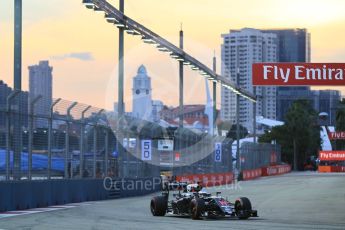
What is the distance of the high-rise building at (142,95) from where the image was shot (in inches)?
1661

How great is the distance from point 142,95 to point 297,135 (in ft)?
213

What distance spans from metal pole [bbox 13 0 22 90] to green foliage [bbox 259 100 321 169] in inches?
3347

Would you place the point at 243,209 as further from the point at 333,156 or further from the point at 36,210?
the point at 333,156

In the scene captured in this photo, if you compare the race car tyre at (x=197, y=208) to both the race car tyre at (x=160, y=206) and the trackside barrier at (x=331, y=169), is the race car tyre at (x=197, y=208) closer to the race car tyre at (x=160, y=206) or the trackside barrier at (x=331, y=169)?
the race car tyre at (x=160, y=206)

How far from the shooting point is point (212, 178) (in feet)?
154

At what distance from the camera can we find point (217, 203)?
61.8ft

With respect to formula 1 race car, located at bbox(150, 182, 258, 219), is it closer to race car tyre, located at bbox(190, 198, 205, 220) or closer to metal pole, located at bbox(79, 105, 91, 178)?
race car tyre, located at bbox(190, 198, 205, 220)

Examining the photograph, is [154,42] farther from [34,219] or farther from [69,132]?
[34,219]

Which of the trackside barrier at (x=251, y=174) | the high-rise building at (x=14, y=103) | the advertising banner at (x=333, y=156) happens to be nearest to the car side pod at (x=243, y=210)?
the high-rise building at (x=14, y=103)

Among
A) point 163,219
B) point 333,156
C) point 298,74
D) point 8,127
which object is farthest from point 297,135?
point 163,219

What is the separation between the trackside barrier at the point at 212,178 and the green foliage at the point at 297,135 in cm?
5315

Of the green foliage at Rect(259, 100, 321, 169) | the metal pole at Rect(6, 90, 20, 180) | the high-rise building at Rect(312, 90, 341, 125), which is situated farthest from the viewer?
the green foliage at Rect(259, 100, 321, 169)

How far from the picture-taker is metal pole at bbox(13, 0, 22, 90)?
21203mm

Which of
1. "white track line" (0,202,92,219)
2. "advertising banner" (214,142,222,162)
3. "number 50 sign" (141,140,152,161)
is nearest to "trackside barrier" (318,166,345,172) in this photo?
"advertising banner" (214,142,222,162)
